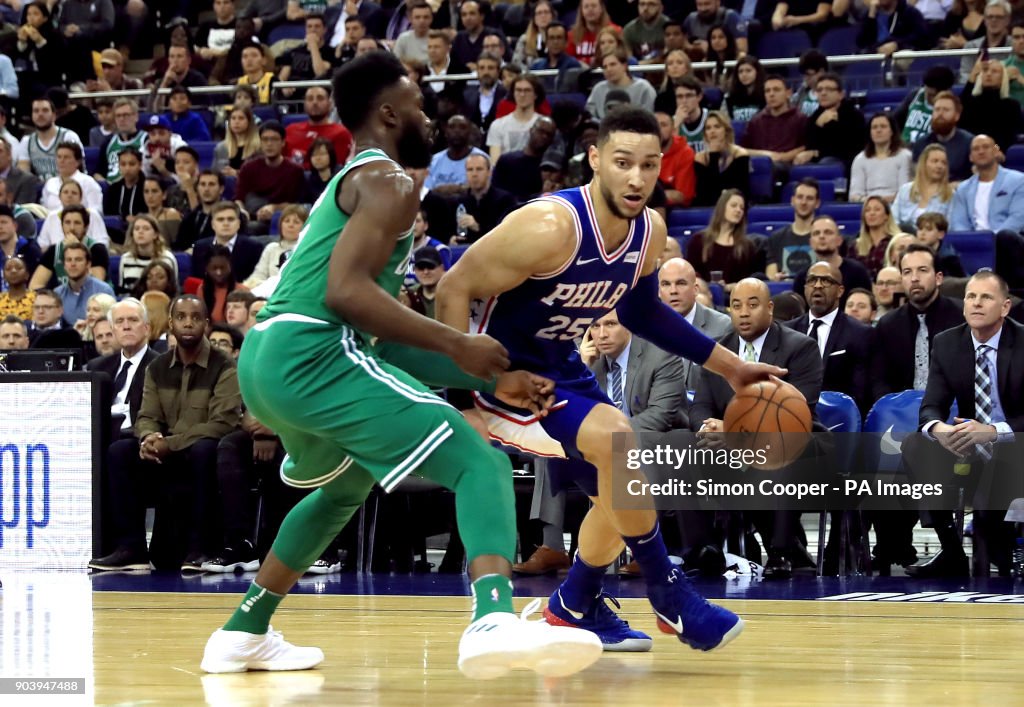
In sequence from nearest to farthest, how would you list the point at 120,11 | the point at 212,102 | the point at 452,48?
the point at 452,48, the point at 212,102, the point at 120,11

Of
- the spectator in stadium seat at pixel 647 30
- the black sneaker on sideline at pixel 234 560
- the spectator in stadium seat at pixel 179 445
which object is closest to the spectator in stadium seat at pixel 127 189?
the spectator in stadium seat at pixel 647 30

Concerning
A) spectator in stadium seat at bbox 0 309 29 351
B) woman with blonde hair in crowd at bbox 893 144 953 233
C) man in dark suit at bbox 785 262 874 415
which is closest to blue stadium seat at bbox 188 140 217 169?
spectator in stadium seat at bbox 0 309 29 351

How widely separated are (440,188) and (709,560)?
519 cm

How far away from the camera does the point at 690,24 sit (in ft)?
45.9

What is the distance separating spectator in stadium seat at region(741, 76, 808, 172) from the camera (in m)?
12.0

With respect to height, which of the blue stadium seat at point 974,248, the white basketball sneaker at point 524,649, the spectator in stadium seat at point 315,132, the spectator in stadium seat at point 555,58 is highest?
the spectator in stadium seat at point 555,58

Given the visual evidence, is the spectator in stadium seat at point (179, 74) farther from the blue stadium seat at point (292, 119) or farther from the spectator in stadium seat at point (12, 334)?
the spectator in stadium seat at point (12, 334)

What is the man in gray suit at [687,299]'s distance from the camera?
841 centimetres

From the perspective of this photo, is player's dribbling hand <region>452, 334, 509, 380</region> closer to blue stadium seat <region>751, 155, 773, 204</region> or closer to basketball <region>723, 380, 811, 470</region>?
basketball <region>723, 380, 811, 470</region>

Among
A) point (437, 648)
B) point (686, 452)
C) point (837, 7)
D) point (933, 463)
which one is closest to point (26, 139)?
point (837, 7)

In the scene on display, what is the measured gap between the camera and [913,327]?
333 inches

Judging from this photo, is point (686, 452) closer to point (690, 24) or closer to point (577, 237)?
point (577, 237)

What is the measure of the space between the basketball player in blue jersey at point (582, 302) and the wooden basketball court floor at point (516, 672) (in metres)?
0.33

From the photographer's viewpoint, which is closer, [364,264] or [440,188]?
[364,264]
